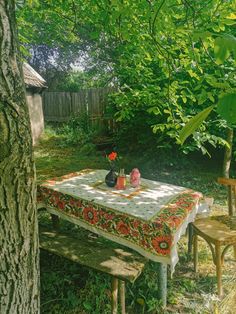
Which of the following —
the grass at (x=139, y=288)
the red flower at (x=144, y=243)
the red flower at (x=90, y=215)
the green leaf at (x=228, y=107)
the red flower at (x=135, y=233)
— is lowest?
the grass at (x=139, y=288)

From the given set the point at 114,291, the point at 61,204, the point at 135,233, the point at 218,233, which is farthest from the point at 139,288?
the point at 61,204

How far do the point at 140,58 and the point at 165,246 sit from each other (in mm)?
2269

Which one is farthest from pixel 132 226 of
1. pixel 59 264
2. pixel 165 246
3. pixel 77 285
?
pixel 59 264

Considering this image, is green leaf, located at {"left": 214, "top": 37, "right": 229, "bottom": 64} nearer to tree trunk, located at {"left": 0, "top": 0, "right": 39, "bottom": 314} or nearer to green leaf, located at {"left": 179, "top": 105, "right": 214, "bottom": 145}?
green leaf, located at {"left": 179, "top": 105, "right": 214, "bottom": 145}

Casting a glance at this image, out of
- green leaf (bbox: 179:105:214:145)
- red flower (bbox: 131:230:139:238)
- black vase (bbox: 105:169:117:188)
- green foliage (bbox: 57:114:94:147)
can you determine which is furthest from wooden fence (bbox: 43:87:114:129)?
green leaf (bbox: 179:105:214:145)

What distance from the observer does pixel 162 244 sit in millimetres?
2400

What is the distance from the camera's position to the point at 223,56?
0.56m

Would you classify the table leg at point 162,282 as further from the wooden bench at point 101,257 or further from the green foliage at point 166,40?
the green foliage at point 166,40

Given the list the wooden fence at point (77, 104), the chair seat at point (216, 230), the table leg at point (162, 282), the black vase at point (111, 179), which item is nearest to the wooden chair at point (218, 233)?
the chair seat at point (216, 230)

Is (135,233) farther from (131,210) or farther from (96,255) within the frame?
(96,255)

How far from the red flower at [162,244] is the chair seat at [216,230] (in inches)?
27.3

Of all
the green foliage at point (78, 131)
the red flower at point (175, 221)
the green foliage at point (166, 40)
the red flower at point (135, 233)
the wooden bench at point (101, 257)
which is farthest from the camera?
the green foliage at point (78, 131)

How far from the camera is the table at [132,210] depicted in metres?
2.43

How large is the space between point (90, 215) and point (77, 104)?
11005 millimetres
